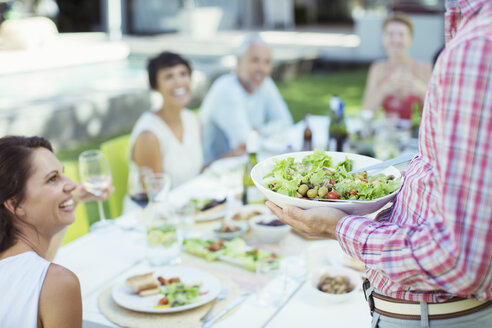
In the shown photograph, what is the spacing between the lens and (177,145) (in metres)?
3.36

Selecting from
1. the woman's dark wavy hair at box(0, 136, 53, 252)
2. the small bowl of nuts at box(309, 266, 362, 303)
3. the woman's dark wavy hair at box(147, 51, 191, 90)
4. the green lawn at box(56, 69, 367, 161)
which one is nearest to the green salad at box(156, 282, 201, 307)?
the small bowl of nuts at box(309, 266, 362, 303)

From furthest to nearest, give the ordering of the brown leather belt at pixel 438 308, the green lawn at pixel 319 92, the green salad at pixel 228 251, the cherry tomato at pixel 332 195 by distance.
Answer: the green lawn at pixel 319 92
the green salad at pixel 228 251
the cherry tomato at pixel 332 195
the brown leather belt at pixel 438 308

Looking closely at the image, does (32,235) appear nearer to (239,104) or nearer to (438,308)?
(438,308)

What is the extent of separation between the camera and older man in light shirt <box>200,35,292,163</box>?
4.05 meters

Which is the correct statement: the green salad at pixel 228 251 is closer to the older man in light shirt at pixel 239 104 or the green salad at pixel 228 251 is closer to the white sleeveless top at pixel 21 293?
the white sleeveless top at pixel 21 293

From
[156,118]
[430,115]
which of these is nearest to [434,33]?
[156,118]

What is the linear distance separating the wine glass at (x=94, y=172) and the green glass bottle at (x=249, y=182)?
63 cm

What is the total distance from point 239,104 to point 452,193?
3233 mm

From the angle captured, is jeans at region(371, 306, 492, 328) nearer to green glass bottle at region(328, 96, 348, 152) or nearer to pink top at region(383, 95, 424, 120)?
green glass bottle at region(328, 96, 348, 152)

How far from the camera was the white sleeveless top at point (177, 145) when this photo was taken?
128 inches

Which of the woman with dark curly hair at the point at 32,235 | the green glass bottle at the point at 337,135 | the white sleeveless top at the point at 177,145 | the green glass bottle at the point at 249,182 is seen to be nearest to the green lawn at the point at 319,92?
the white sleeveless top at the point at 177,145

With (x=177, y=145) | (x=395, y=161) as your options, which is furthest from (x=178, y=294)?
(x=177, y=145)

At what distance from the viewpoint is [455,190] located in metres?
0.93

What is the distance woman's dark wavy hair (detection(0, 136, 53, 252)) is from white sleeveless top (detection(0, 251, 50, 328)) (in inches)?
4.5
